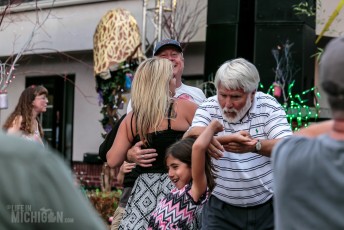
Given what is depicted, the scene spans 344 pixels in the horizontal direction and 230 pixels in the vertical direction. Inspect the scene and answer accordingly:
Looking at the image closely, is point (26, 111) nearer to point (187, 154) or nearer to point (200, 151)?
point (187, 154)

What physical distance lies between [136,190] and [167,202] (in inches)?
18.4

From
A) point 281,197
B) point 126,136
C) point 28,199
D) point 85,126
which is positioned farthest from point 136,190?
point 85,126

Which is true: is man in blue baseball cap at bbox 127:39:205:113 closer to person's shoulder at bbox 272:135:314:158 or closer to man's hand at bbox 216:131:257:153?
man's hand at bbox 216:131:257:153

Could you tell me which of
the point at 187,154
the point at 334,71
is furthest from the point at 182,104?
the point at 334,71

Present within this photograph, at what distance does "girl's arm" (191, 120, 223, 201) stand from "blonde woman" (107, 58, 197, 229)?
17.7 inches

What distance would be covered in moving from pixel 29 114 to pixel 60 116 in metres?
9.38

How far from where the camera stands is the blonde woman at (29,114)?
28.9ft

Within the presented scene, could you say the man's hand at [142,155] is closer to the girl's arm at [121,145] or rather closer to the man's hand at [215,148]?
the girl's arm at [121,145]

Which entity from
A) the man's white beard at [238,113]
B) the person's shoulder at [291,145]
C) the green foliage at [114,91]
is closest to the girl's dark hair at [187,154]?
the man's white beard at [238,113]

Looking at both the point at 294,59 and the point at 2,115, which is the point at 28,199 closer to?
the point at 294,59

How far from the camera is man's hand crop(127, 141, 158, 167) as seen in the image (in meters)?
5.09

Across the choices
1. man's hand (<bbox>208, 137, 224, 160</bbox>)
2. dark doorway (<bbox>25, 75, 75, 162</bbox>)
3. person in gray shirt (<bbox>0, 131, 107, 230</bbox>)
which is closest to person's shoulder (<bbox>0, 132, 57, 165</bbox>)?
person in gray shirt (<bbox>0, 131, 107, 230</bbox>)

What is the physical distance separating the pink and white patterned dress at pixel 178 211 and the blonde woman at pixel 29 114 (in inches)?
163

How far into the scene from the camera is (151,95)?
5.11 meters
